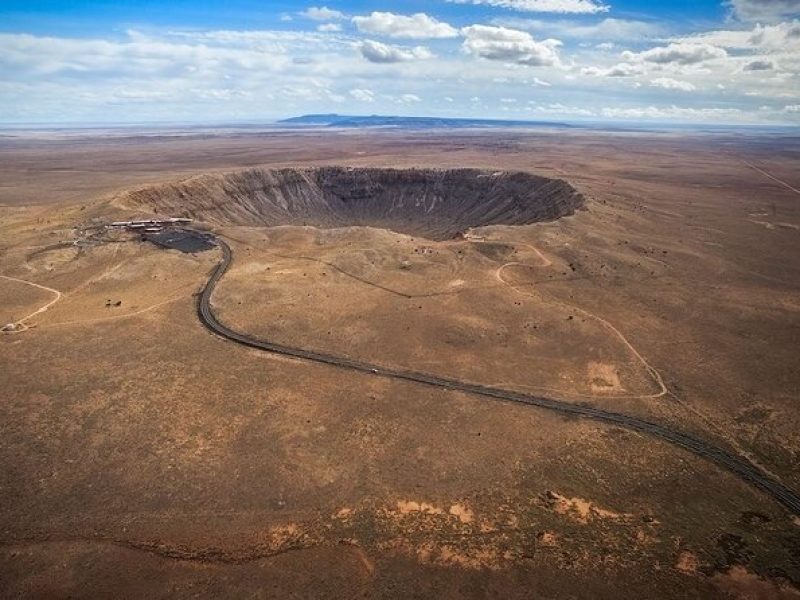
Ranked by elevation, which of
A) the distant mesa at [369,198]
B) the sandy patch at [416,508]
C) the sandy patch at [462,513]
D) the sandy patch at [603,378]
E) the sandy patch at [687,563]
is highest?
the distant mesa at [369,198]

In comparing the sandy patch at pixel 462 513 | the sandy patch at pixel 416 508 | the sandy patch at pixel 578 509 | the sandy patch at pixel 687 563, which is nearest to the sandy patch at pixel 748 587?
the sandy patch at pixel 687 563

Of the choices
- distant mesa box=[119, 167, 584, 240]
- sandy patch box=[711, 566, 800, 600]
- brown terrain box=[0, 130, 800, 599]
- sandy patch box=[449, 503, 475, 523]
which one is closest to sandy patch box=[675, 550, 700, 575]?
brown terrain box=[0, 130, 800, 599]

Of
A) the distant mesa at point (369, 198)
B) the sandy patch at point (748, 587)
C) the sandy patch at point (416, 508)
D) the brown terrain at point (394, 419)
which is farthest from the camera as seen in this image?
the distant mesa at point (369, 198)

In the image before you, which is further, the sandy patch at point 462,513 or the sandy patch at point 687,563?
the sandy patch at point 462,513

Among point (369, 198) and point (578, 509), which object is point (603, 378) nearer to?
point (578, 509)

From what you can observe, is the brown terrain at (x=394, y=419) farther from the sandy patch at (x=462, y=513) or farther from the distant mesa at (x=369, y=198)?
the distant mesa at (x=369, y=198)

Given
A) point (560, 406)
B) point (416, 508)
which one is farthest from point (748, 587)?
point (416, 508)

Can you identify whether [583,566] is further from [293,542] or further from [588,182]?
[588,182]

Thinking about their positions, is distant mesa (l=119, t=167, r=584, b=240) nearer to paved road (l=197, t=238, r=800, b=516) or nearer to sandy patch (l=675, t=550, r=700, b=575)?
paved road (l=197, t=238, r=800, b=516)
